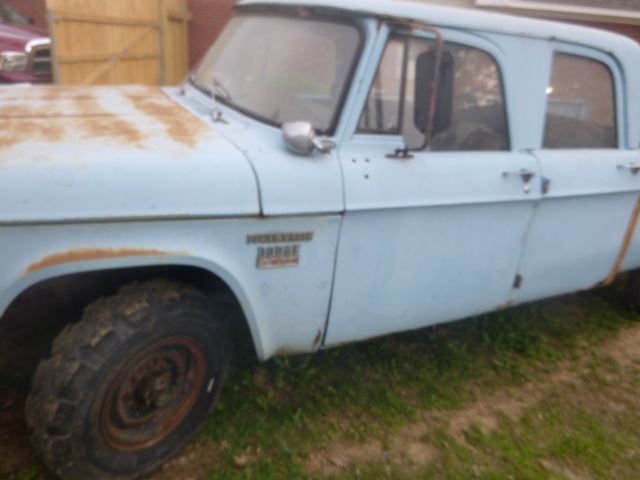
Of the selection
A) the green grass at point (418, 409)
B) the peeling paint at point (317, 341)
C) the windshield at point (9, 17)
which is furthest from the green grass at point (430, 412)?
the windshield at point (9, 17)

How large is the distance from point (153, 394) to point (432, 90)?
5.78 feet

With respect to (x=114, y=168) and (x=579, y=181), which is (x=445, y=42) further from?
(x=114, y=168)

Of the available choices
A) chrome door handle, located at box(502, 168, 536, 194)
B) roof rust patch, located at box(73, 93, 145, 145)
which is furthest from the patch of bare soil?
roof rust patch, located at box(73, 93, 145, 145)

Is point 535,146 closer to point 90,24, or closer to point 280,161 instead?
point 280,161

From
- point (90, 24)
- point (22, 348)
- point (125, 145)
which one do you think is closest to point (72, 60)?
point (90, 24)

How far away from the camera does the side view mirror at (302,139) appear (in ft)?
7.57

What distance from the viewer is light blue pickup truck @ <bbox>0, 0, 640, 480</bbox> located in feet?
6.80

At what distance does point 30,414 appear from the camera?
2168 millimetres

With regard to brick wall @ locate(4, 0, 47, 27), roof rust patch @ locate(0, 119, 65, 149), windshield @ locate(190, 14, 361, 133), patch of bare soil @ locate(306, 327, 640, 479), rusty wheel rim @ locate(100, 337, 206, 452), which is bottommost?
patch of bare soil @ locate(306, 327, 640, 479)

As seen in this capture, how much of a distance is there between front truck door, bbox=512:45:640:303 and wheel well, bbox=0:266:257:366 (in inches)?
68.1

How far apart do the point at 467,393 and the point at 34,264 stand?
7.94 ft

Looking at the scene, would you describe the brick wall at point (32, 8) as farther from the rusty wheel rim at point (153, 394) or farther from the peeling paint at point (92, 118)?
the rusty wheel rim at point (153, 394)

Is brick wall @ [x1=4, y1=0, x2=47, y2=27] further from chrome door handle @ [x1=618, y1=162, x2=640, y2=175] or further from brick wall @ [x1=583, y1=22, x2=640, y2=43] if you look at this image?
chrome door handle @ [x1=618, y1=162, x2=640, y2=175]

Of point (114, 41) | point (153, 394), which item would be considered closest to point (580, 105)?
point (153, 394)
